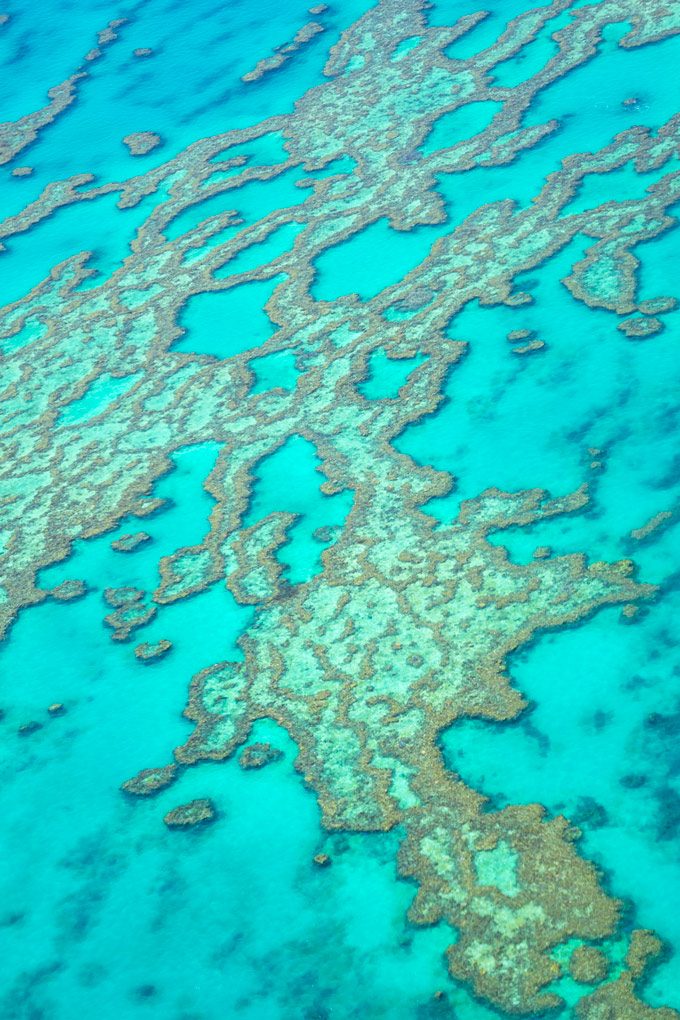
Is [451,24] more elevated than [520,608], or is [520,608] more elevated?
[451,24]

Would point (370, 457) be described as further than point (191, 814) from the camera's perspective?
Yes

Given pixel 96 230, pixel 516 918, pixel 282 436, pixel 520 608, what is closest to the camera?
pixel 516 918

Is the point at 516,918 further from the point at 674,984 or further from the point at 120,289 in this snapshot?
the point at 120,289

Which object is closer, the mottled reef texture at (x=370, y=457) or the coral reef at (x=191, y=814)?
the mottled reef texture at (x=370, y=457)

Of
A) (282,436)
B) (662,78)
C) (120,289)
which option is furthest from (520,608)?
(662,78)

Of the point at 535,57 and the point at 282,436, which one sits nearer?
the point at 282,436

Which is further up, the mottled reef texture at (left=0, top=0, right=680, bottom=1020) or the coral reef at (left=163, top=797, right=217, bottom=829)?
the mottled reef texture at (left=0, top=0, right=680, bottom=1020)

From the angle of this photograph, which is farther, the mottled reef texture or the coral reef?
the coral reef

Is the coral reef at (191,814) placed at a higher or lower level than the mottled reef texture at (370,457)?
lower
